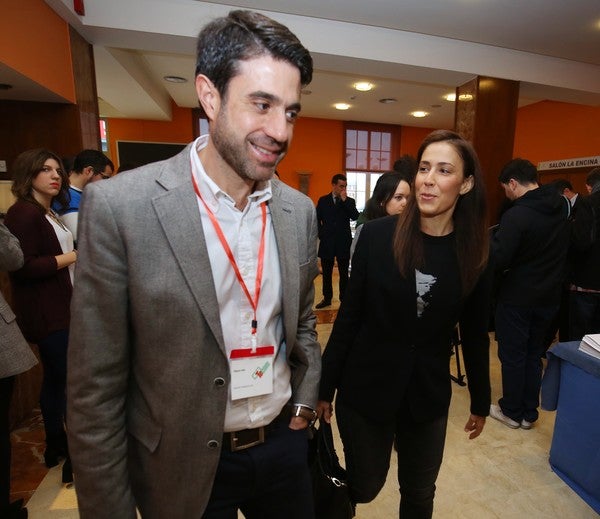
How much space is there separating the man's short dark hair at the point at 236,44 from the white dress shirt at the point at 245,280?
169 mm

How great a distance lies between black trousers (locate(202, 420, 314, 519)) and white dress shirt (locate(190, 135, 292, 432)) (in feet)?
0.24

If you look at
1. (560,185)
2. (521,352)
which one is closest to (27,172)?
(521,352)

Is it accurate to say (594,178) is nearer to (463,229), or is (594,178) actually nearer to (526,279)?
(526,279)

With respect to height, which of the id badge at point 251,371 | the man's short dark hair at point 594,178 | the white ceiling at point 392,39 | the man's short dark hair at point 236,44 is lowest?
the id badge at point 251,371

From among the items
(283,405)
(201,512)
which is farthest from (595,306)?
(201,512)

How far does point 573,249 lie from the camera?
2895mm

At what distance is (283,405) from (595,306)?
305cm

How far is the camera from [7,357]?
1466 mm

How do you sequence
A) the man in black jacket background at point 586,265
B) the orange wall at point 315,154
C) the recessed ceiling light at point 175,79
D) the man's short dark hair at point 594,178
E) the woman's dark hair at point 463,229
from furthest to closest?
the orange wall at point 315,154, the recessed ceiling light at point 175,79, the man's short dark hair at point 594,178, the man in black jacket background at point 586,265, the woman's dark hair at point 463,229

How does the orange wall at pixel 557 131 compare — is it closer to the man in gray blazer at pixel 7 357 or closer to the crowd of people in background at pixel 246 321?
the crowd of people in background at pixel 246 321

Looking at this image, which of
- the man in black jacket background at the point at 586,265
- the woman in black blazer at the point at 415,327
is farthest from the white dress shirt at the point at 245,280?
the man in black jacket background at the point at 586,265

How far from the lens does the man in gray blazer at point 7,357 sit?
1474mm

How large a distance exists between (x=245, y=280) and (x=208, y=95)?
1.36ft

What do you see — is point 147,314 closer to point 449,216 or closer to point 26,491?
point 449,216
